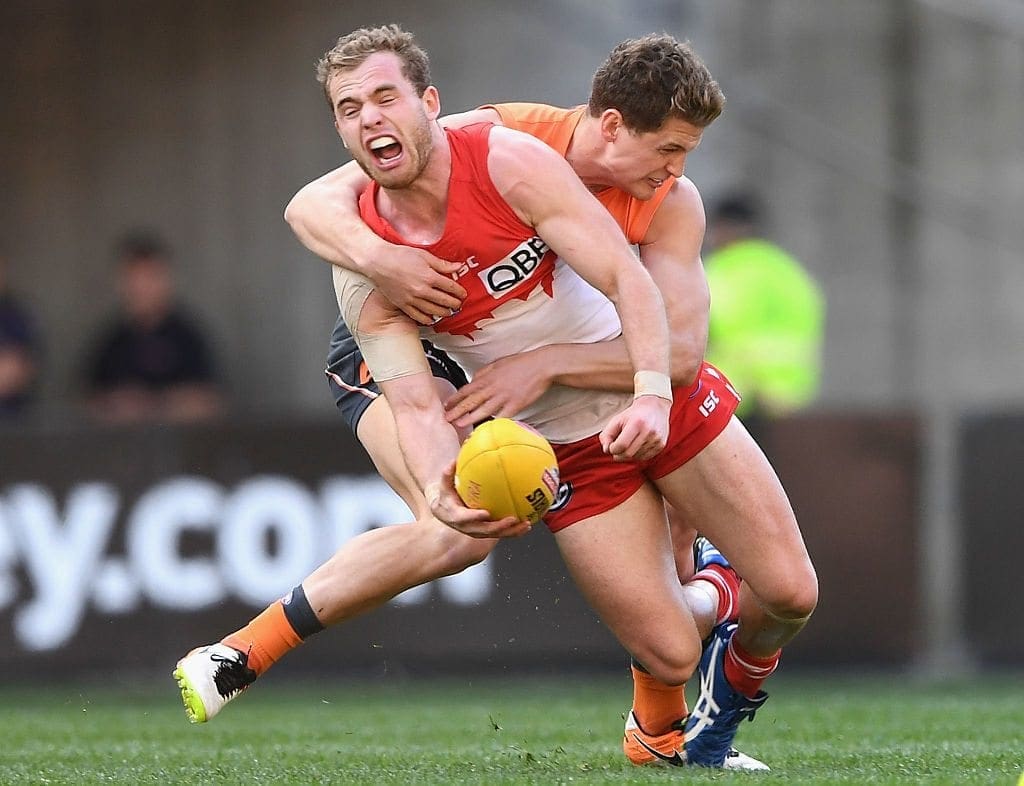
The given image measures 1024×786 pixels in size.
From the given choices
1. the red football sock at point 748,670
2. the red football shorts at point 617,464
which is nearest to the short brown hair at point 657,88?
the red football shorts at point 617,464

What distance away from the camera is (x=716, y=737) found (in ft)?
18.8

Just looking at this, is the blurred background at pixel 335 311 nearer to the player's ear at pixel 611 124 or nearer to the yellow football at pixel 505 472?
the player's ear at pixel 611 124

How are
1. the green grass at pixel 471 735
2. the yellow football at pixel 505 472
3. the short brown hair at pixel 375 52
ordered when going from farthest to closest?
1. the green grass at pixel 471 735
2. the short brown hair at pixel 375 52
3. the yellow football at pixel 505 472

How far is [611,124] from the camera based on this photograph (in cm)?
532

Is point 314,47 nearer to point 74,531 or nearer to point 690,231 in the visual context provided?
point 74,531

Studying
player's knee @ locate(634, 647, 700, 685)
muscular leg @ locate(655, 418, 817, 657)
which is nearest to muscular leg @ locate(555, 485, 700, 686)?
player's knee @ locate(634, 647, 700, 685)

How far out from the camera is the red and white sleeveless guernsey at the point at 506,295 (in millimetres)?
5184

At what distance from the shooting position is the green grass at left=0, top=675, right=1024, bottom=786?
536cm

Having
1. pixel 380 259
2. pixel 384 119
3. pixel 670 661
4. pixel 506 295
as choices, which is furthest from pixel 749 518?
pixel 384 119

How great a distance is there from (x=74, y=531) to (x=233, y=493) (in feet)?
2.65

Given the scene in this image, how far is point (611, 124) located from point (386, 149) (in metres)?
0.69

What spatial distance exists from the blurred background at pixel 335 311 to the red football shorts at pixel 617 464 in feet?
11.7

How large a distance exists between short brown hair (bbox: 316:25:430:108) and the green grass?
77.3 inches

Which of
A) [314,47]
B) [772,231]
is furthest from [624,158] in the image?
[314,47]
